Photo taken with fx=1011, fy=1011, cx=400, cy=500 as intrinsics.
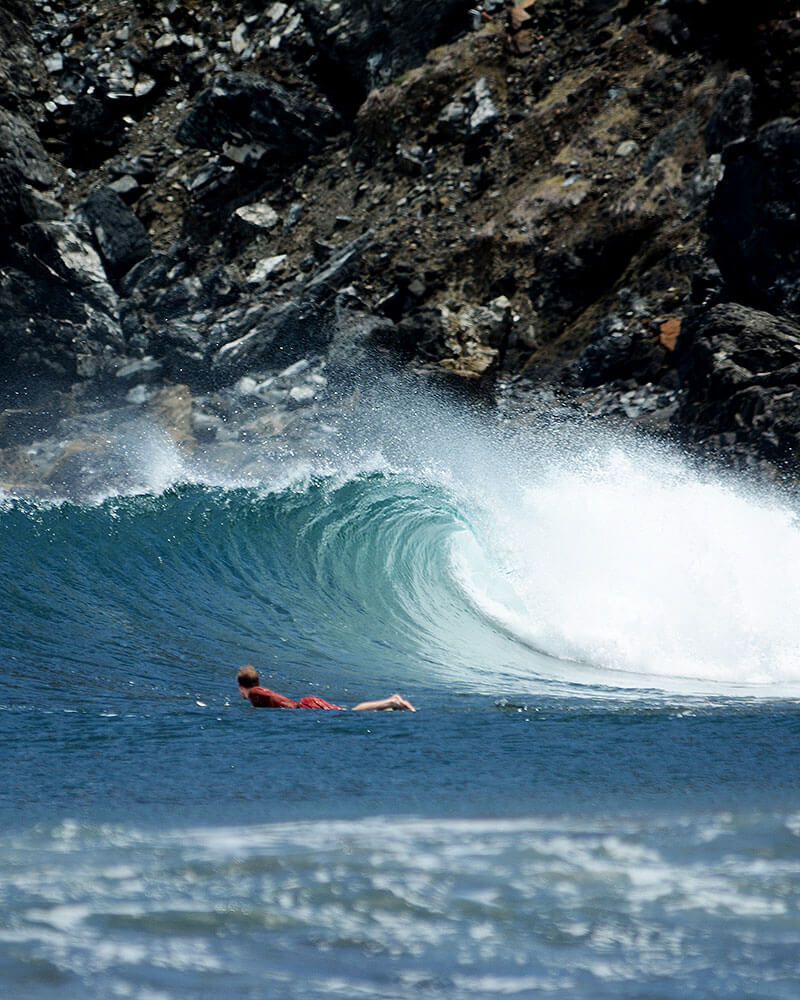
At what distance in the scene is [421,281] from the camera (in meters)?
21.4

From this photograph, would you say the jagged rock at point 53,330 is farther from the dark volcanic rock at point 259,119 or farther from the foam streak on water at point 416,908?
the foam streak on water at point 416,908

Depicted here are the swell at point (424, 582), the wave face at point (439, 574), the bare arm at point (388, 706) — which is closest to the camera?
the bare arm at point (388, 706)

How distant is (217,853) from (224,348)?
67.5ft

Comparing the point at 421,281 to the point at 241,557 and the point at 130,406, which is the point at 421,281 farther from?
the point at 241,557

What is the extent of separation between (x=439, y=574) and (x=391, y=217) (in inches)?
485

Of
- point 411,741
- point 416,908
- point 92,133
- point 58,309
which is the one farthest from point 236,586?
point 92,133

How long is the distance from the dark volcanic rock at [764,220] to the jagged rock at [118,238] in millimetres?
15054

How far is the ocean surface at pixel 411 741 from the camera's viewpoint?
2930 mm

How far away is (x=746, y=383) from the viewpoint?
15734mm

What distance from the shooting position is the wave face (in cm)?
973

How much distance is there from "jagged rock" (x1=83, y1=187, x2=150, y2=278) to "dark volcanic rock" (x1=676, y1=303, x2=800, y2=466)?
15.5 m

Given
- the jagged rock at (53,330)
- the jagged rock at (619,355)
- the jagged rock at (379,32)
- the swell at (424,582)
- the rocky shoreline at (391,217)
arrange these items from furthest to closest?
the jagged rock at (53,330)
the jagged rock at (379,32)
the jagged rock at (619,355)
the rocky shoreline at (391,217)
the swell at (424,582)

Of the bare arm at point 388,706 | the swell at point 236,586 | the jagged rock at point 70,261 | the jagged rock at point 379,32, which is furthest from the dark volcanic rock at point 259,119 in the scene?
the bare arm at point 388,706

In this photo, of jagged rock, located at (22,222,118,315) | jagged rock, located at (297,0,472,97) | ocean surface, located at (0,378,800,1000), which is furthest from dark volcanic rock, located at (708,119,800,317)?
jagged rock, located at (22,222,118,315)
